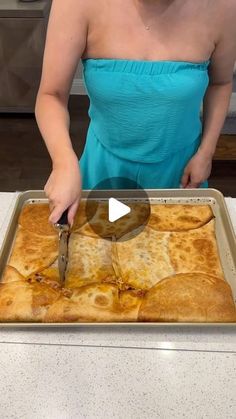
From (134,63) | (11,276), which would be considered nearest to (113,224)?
(11,276)

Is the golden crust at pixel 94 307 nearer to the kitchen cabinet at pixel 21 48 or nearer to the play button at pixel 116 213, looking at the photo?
the play button at pixel 116 213

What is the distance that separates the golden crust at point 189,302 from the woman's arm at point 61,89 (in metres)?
0.22

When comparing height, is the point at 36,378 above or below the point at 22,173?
above

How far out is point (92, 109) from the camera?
3.49ft

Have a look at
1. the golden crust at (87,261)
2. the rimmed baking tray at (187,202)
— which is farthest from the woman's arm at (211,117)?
the golden crust at (87,261)

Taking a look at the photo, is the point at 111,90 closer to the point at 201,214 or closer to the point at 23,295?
the point at 201,214

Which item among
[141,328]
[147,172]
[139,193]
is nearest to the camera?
[141,328]

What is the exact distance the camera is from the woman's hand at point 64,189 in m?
0.76

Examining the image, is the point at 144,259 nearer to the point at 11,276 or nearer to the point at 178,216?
the point at 178,216

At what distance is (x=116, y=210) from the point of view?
96 centimetres

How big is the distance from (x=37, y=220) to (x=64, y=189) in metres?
0.18

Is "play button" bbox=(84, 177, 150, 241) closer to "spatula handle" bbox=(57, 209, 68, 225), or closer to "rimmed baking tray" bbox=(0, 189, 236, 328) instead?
"rimmed baking tray" bbox=(0, 189, 236, 328)

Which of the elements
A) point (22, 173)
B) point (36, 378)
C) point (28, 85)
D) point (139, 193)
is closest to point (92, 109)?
point (139, 193)

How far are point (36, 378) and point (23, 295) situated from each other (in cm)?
14
